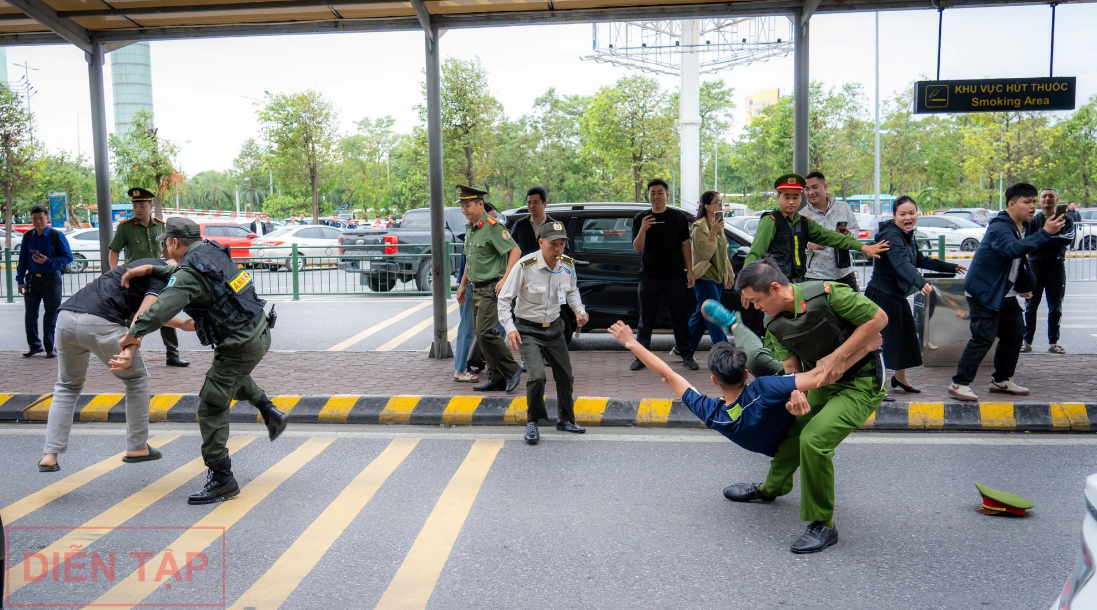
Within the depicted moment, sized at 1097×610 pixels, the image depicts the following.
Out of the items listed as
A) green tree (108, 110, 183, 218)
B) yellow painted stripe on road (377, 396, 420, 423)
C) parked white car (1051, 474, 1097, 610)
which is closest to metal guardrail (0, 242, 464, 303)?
yellow painted stripe on road (377, 396, 420, 423)

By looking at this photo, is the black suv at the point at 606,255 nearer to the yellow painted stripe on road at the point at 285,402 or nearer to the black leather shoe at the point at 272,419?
the yellow painted stripe on road at the point at 285,402

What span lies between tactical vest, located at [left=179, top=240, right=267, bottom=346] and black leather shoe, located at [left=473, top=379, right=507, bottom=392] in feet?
8.85

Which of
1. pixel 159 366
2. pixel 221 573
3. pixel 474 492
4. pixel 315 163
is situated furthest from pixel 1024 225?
pixel 315 163

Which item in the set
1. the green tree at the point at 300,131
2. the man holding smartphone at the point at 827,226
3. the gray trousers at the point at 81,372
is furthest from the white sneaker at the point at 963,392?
the green tree at the point at 300,131

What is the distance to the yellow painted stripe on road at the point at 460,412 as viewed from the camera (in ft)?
23.1

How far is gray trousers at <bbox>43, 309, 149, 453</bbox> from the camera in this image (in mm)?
5594

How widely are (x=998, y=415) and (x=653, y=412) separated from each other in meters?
2.62

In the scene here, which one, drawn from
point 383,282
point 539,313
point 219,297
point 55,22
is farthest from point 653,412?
point 383,282

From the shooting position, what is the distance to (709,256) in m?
8.32

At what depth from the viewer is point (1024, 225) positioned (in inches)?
291

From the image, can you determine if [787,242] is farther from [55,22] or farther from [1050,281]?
[55,22]

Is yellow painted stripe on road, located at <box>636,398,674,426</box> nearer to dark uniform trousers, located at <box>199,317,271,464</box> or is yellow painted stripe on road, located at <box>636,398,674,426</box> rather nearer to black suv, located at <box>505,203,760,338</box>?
black suv, located at <box>505,203,760,338</box>

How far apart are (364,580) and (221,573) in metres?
0.70

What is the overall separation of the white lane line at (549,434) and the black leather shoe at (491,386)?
770mm
